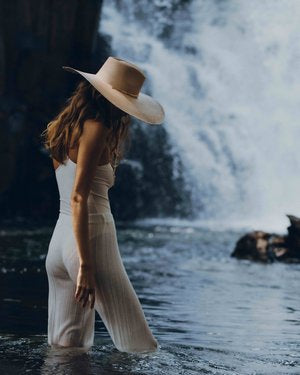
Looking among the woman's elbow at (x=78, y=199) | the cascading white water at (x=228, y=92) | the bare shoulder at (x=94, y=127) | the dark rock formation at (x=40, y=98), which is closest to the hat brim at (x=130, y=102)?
the bare shoulder at (x=94, y=127)

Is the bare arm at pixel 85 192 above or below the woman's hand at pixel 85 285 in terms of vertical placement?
above

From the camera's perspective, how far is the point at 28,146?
2523cm

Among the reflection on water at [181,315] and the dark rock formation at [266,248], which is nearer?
the reflection on water at [181,315]

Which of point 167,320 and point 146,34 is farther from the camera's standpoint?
point 146,34

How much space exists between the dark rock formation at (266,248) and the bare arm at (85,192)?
32.2ft

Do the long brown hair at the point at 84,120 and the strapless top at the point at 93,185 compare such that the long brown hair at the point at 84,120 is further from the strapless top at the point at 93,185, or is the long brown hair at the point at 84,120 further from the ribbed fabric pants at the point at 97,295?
the ribbed fabric pants at the point at 97,295

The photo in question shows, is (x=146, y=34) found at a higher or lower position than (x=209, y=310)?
higher

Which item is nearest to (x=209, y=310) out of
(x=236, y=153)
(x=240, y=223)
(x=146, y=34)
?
(x=240, y=223)

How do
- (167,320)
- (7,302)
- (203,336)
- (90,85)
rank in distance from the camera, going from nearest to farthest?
(90,85) < (203,336) < (167,320) < (7,302)

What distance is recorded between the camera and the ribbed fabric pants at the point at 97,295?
5402 mm

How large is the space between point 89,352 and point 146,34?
26858 mm

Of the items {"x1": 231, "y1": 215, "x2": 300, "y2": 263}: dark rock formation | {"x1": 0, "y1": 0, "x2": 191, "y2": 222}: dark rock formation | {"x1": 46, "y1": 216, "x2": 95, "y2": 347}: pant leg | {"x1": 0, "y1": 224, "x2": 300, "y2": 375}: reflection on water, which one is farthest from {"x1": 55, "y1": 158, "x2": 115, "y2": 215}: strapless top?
{"x1": 0, "y1": 0, "x2": 191, "y2": 222}: dark rock formation

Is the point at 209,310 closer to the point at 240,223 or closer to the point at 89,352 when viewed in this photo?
the point at 89,352

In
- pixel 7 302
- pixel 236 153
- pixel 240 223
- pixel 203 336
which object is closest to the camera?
pixel 203 336
